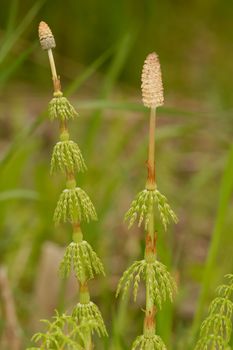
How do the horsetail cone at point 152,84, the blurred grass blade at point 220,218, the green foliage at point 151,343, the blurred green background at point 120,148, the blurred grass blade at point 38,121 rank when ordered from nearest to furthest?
the horsetail cone at point 152,84 < the green foliage at point 151,343 < the blurred grass blade at point 220,218 < the blurred grass blade at point 38,121 < the blurred green background at point 120,148

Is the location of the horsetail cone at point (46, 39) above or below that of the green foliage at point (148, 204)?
above

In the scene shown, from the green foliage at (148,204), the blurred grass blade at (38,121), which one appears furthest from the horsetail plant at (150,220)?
the blurred grass blade at (38,121)

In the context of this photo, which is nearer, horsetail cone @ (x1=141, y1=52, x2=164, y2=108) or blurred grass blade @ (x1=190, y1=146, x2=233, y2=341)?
horsetail cone @ (x1=141, y1=52, x2=164, y2=108)

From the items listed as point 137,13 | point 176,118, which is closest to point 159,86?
point 176,118

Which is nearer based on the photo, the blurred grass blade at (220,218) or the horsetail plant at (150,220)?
the horsetail plant at (150,220)

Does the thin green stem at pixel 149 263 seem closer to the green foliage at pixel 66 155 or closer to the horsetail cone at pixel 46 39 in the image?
the green foliage at pixel 66 155

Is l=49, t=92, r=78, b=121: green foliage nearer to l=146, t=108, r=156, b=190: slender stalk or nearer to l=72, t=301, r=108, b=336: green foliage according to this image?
l=146, t=108, r=156, b=190: slender stalk

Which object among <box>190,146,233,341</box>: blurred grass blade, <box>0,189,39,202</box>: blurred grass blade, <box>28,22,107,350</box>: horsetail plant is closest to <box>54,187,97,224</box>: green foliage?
<box>28,22,107,350</box>: horsetail plant
